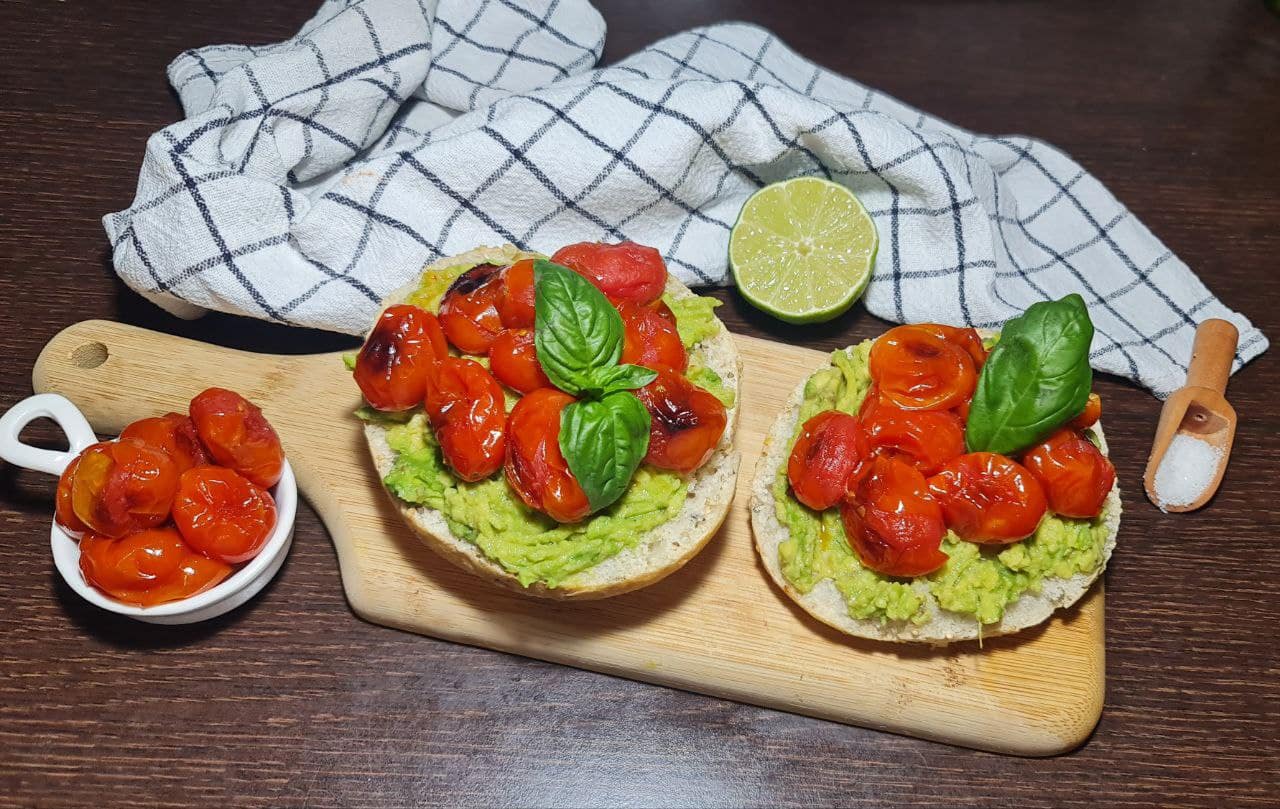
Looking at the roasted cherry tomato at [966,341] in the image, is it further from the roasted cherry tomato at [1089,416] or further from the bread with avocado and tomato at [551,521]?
the bread with avocado and tomato at [551,521]

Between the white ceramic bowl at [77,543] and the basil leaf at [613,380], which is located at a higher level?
the basil leaf at [613,380]

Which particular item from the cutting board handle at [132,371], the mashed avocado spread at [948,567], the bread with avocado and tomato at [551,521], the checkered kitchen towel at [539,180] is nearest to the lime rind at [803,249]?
the checkered kitchen towel at [539,180]

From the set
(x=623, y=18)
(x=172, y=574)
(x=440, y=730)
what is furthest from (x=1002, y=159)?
(x=172, y=574)

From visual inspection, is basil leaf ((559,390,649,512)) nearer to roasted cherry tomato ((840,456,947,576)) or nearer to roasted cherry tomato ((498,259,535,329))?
roasted cherry tomato ((498,259,535,329))

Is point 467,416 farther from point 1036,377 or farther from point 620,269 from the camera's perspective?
point 1036,377

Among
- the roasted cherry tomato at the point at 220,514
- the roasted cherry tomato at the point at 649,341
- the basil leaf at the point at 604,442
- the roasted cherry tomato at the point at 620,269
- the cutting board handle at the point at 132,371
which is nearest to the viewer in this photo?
the basil leaf at the point at 604,442

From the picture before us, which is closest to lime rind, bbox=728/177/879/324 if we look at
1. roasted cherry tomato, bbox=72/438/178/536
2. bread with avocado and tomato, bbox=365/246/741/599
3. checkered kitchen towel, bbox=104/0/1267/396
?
checkered kitchen towel, bbox=104/0/1267/396

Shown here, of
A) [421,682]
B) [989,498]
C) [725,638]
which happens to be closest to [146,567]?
[421,682]

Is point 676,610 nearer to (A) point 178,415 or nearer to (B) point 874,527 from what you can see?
(B) point 874,527

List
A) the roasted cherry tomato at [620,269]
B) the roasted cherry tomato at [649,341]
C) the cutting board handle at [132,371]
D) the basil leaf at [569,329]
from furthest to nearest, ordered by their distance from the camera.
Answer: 1. the cutting board handle at [132,371]
2. the roasted cherry tomato at [620,269]
3. the roasted cherry tomato at [649,341]
4. the basil leaf at [569,329]
